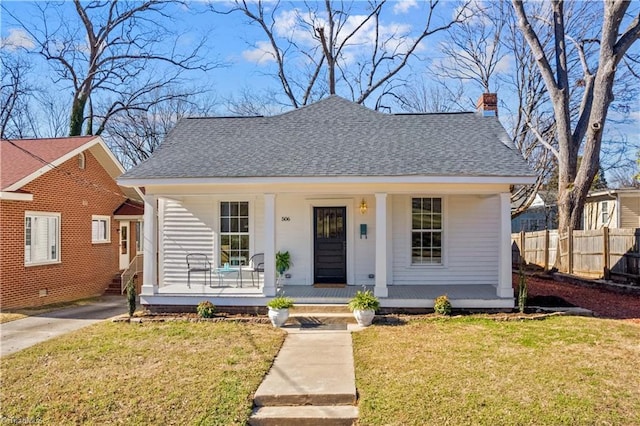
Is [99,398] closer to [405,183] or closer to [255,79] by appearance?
[405,183]

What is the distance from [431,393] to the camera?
5.39 meters

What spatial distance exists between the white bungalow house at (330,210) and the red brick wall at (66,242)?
436 cm

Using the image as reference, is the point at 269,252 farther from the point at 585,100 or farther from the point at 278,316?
the point at 585,100

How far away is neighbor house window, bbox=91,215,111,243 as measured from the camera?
652 inches

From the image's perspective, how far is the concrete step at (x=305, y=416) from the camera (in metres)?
4.99

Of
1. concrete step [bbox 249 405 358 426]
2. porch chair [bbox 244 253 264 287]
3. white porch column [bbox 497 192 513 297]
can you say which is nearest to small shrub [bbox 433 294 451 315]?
white porch column [bbox 497 192 513 297]

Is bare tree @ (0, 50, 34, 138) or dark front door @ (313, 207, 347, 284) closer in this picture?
dark front door @ (313, 207, 347, 284)

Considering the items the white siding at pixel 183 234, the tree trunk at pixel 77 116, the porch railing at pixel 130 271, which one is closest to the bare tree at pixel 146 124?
the tree trunk at pixel 77 116

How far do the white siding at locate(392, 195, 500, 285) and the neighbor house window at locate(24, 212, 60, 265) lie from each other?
1063 cm

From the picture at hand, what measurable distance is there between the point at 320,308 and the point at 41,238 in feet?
32.0

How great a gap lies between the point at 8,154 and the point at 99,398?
12.4 meters

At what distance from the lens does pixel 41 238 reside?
545 inches

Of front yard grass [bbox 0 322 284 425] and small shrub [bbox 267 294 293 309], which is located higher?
small shrub [bbox 267 294 293 309]

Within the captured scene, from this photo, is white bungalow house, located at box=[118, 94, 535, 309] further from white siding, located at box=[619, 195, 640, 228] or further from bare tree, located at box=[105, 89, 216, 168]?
bare tree, located at box=[105, 89, 216, 168]
